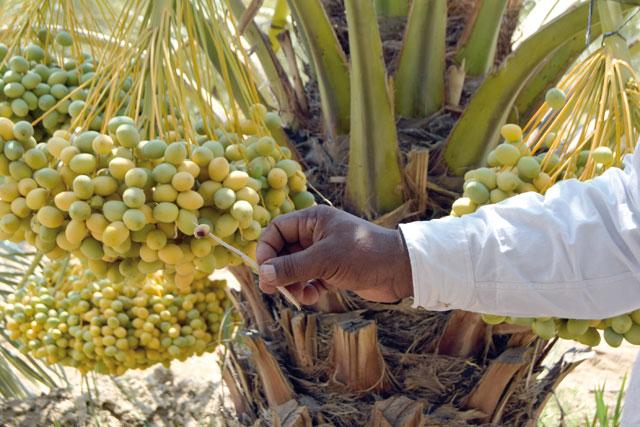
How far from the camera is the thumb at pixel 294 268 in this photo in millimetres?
1290

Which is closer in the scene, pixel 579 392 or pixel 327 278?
pixel 327 278

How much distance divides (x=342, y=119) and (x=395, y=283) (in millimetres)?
1007

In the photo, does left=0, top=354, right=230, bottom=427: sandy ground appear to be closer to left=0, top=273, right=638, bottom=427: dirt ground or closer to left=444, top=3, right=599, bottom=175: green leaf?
left=0, top=273, right=638, bottom=427: dirt ground

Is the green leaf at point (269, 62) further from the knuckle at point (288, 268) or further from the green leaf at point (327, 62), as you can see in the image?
the knuckle at point (288, 268)

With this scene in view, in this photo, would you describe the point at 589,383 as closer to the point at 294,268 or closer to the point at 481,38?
the point at 481,38

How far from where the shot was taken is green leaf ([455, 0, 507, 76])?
89.1 inches

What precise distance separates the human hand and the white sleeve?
37mm

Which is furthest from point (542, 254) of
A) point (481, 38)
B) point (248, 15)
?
point (481, 38)

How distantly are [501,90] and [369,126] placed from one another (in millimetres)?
366

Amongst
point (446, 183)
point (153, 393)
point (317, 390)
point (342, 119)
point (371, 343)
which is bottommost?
point (153, 393)

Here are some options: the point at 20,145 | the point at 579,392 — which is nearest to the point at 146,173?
the point at 20,145

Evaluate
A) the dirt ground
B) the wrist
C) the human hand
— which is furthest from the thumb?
the dirt ground

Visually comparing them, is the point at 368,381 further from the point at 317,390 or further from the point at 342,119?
the point at 342,119

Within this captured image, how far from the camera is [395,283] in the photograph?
133 centimetres
